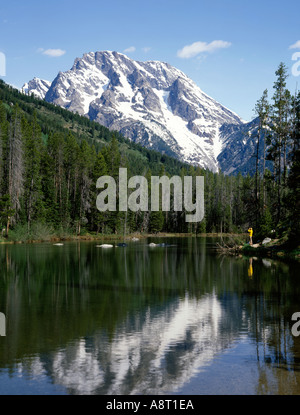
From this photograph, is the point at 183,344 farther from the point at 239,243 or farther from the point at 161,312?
the point at 239,243

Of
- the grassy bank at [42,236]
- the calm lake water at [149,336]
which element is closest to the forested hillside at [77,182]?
the grassy bank at [42,236]

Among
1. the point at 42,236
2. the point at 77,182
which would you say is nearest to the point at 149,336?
the point at 42,236

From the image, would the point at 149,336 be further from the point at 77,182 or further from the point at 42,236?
the point at 77,182

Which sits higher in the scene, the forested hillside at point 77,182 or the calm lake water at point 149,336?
the forested hillside at point 77,182

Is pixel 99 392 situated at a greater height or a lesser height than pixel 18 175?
lesser

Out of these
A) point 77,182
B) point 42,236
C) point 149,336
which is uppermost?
point 77,182

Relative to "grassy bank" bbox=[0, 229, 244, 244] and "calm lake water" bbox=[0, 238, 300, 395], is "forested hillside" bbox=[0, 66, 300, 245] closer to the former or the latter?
"grassy bank" bbox=[0, 229, 244, 244]

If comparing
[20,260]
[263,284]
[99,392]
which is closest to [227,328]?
[99,392]

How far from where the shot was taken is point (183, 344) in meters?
13.6

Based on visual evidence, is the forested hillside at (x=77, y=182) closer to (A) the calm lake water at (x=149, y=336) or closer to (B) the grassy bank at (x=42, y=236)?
(B) the grassy bank at (x=42, y=236)

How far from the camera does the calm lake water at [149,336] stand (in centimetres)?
1023

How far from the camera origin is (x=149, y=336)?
14.5 m

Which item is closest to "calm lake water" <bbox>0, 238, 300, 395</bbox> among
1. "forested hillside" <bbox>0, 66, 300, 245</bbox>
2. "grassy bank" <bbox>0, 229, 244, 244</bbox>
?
"forested hillside" <bbox>0, 66, 300, 245</bbox>

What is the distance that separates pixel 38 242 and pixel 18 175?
37.1 ft
